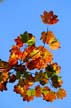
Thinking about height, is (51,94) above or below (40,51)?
below

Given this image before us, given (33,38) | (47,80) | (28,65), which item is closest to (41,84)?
(47,80)

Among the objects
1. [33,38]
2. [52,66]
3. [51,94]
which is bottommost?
[51,94]

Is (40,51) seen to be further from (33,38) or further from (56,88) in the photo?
(56,88)

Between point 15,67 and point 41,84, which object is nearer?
point 15,67

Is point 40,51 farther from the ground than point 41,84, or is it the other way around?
point 40,51

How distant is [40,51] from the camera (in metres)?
3.51

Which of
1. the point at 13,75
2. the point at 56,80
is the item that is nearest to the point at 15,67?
the point at 13,75

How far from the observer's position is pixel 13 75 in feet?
11.1

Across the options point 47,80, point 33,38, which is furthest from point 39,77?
point 33,38

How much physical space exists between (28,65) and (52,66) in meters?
0.40

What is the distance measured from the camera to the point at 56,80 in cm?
344

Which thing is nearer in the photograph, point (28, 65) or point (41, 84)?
point (28, 65)

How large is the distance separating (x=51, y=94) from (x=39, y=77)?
368 mm

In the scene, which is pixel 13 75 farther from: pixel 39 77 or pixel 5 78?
pixel 39 77
